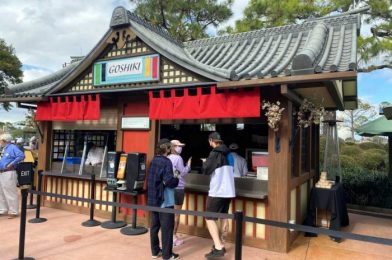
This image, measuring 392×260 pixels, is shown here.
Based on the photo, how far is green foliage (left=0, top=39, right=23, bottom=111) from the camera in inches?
981

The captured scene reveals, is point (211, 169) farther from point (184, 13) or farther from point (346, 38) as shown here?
point (184, 13)

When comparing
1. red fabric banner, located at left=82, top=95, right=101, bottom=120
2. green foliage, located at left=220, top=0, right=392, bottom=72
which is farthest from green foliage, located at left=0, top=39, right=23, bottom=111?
red fabric banner, located at left=82, top=95, right=101, bottom=120

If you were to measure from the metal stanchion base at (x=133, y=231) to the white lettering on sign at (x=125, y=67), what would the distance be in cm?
313

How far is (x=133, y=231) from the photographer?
6.04 metres

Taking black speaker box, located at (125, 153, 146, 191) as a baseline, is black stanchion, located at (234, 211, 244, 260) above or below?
below

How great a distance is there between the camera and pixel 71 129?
26.2 feet

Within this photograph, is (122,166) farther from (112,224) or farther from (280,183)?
(280,183)

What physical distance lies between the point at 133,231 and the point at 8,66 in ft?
79.3

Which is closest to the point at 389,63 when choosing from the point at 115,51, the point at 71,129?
the point at 115,51

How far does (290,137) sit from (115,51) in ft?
13.6

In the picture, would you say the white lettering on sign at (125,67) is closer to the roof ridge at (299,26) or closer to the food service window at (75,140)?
the food service window at (75,140)

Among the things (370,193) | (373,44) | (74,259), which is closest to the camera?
(74,259)

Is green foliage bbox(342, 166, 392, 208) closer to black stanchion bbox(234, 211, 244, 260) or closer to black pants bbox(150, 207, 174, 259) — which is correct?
black pants bbox(150, 207, 174, 259)

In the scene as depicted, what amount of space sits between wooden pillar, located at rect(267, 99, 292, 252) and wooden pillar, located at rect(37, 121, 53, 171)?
575cm
